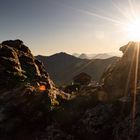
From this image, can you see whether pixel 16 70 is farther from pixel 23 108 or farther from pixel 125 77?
pixel 125 77

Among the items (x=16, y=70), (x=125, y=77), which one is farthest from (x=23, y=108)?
(x=125, y=77)

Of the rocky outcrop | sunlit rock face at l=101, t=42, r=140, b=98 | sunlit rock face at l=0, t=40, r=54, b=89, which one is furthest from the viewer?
sunlit rock face at l=0, t=40, r=54, b=89

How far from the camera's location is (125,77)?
117ft

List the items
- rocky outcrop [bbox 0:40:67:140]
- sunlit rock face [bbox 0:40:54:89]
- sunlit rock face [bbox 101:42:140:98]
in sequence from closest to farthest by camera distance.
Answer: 1. rocky outcrop [bbox 0:40:67:140]
2. sunlit rock face [bbox 101:42:140:98]
3. sunlit rock face [bbox 0:40:54:89]

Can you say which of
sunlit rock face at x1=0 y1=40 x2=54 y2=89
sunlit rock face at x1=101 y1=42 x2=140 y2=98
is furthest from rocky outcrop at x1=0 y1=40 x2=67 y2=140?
sunlit rock face at x1=101 y1=42 x2=140 y2=98

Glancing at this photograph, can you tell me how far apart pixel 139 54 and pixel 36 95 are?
1668cm

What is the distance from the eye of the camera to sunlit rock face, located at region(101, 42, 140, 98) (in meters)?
34.1

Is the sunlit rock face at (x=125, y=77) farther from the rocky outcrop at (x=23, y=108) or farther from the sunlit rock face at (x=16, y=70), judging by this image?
the sunlit rock face at (x=16, y=70)

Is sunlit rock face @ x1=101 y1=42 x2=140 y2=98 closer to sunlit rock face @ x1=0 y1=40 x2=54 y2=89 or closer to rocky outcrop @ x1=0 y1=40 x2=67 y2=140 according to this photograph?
rocky outcrop @ x1=0 y1=40 x2=67 y2=140

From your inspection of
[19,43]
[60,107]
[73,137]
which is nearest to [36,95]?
[60,107]

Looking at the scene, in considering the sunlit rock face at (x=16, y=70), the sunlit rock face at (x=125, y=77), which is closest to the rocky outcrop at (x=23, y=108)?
the sunlit rock face at (x=16, y=70)

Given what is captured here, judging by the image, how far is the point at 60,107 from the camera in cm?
3525

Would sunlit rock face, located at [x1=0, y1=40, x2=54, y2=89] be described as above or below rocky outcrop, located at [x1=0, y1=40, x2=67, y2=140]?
above

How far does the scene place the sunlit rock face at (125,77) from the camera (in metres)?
34.1
